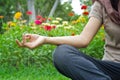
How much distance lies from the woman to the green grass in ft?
6.78

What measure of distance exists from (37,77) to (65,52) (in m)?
2.53

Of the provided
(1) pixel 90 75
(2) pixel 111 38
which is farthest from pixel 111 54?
(1) pixel 90 75

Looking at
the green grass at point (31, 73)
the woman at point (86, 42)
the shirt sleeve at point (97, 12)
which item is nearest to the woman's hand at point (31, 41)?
the woman at point (86, 42)

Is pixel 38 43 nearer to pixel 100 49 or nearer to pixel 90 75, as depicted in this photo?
pixel 90 75

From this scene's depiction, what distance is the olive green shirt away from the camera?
3.00 m

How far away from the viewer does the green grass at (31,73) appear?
525 centimetres

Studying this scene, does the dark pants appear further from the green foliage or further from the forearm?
the green foliage

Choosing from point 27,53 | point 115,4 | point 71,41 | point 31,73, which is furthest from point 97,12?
point 27,53

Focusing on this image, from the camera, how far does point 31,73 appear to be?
5.56 m

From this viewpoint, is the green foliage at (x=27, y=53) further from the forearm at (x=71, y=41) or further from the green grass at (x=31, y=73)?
the forearm at (x=71, y=41)

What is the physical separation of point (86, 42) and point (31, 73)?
261cm

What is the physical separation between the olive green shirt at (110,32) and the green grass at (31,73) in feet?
6.70

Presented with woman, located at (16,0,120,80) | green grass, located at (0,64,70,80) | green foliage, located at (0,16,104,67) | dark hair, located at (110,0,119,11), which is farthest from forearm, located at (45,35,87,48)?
green foliage, located at (0,16,104,67)

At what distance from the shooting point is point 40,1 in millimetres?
28312
